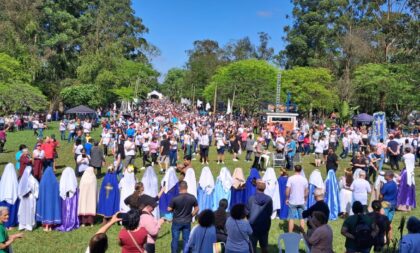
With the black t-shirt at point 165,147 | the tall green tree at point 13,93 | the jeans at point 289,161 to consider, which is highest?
the tall green tree at point 13,93

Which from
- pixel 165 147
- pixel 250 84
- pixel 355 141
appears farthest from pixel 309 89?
pixel 165 147

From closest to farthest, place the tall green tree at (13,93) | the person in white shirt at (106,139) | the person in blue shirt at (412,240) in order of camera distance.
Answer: the person in blue shirt at (412,240), the person in white shirt at (106,139), the tall green tree at (13,93)

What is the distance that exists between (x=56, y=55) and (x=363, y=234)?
47.5 m

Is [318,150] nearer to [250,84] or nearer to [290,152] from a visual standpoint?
[290,152]

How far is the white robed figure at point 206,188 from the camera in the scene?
10328 millimetres

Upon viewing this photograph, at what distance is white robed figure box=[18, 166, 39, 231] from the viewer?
9172mm

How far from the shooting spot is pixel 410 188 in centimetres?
1169

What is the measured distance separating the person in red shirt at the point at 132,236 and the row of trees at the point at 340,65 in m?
26.9

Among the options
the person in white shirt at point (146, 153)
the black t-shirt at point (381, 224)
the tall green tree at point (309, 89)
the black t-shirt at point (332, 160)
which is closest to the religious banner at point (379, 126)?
the black t-shirt at point (332, 160)

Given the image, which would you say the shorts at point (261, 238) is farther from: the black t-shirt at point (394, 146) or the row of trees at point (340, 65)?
the row of trees at point (340, 65)

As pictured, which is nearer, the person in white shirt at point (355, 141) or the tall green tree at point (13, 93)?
the person in white shirt at point (355, 141)

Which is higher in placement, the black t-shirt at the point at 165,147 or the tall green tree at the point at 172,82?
the tall green tree at the point at 172,82

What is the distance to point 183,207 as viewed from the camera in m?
7.14

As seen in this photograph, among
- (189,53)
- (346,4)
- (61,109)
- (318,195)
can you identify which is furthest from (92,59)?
(189,53)
